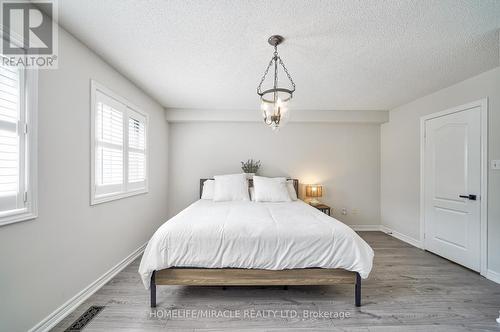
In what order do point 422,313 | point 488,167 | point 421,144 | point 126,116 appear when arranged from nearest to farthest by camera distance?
point 422,313 < point 488,167 < point 126,116 < point 421,144

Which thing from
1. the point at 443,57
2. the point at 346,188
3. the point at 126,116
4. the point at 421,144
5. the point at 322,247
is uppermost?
the point at 443,57

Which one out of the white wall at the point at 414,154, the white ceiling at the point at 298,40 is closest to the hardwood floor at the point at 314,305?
the white wall at the point at 414,154

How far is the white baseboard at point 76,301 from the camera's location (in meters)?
1.53

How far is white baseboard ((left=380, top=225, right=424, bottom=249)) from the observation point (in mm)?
3302

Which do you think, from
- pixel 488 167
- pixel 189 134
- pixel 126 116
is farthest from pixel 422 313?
pixel 189 134

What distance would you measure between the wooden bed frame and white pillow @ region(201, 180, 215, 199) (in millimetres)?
1901

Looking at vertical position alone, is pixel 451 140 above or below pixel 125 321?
above

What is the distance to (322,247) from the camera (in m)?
1.84

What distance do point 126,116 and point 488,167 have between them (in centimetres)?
449

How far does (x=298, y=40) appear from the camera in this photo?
1.85m

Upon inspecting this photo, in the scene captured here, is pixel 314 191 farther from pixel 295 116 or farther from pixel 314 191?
pixel 295 116

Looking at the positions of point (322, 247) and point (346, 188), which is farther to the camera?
point (346, 188)

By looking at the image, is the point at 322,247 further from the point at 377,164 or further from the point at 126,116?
the point at 377,164

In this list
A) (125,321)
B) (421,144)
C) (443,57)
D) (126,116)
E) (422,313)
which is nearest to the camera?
(125,321)
